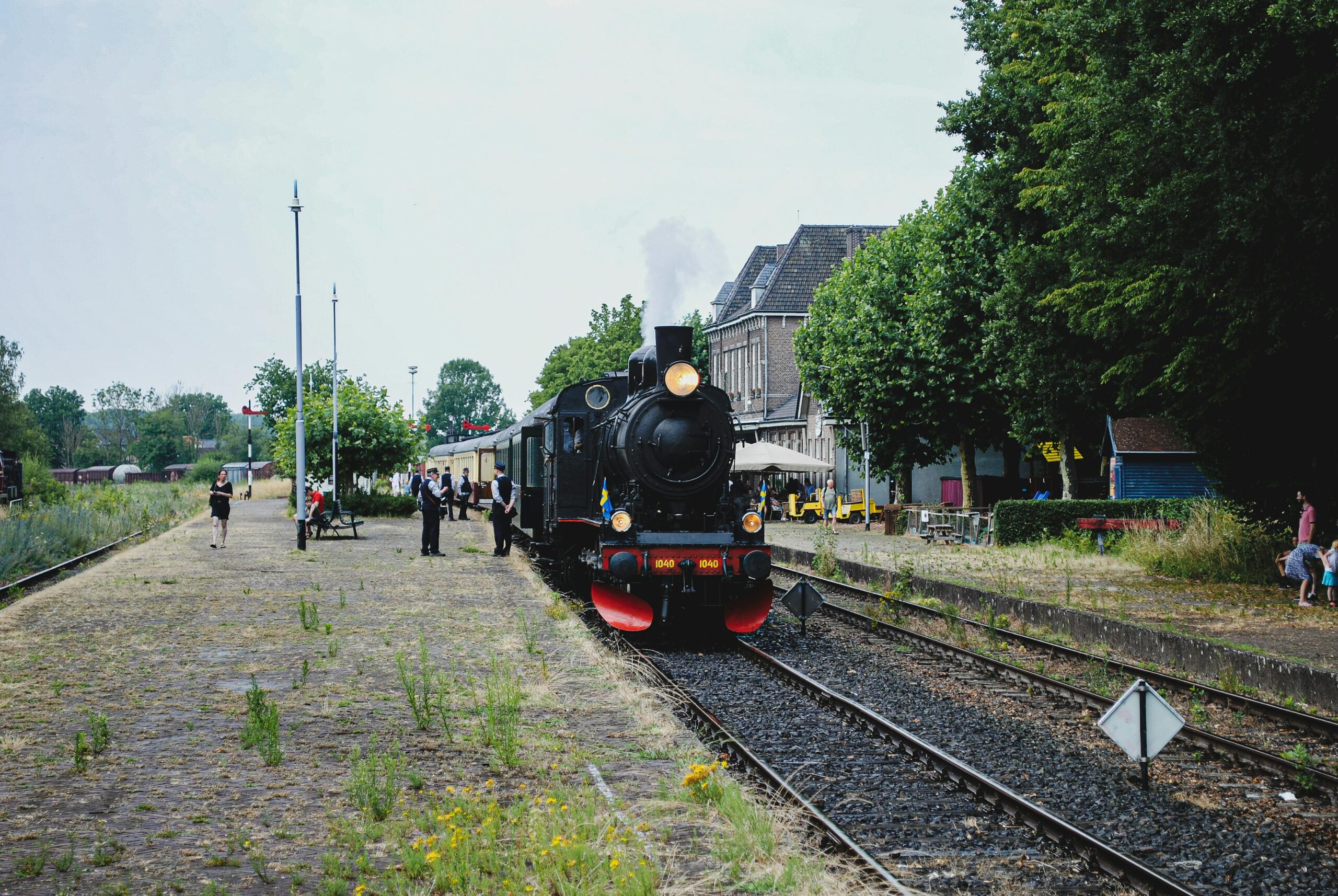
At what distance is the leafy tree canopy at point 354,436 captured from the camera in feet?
141

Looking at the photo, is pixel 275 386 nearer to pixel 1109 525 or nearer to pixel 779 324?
pixel 779 324

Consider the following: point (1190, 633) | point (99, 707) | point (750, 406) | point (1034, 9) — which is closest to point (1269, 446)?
point (1190, 633)

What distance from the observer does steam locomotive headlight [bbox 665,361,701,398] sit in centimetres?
1350

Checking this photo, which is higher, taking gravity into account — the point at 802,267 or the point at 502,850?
the point at 802,267

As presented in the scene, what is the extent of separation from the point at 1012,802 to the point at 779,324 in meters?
51.2

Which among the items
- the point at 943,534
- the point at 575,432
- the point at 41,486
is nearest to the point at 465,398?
the point at 41,486

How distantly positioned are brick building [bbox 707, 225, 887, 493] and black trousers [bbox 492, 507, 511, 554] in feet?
96.7

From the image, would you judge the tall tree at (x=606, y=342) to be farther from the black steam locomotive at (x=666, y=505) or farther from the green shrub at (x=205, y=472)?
the black steam locomotive at (x=666, y=505)

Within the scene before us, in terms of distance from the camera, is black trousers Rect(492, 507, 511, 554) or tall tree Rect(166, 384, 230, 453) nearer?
black trousers Rect(492, 507, 511, 554)

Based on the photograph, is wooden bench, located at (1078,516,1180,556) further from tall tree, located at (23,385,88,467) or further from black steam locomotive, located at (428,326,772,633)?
tall tree, located at (23,385,88,467)

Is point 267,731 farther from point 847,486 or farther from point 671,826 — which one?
point 847,486

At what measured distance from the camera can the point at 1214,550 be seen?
19.9 meters

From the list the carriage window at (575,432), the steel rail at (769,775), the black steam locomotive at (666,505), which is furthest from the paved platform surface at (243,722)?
the carriage window at (575,432)

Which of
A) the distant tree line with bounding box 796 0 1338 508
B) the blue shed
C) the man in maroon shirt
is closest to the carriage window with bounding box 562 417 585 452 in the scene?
the distant tree line with bounding box 796 0 1338 508
